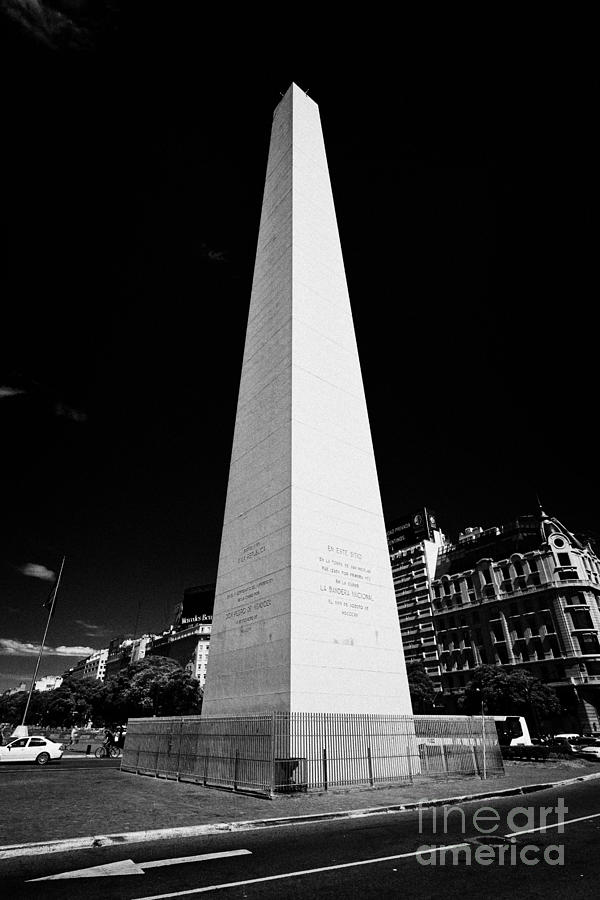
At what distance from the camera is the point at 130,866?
704 centimetres

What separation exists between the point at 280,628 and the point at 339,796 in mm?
6035

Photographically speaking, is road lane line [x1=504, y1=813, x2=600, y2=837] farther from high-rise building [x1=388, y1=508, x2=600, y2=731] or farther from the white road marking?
high-rise building [x1=388, y1=508, x2=600, y2=731]

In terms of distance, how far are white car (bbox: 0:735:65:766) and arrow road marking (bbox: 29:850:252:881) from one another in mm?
31702

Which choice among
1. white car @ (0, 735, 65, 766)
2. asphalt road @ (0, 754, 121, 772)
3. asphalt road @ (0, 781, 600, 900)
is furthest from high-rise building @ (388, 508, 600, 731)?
asphalt road @ (0, 781, 600, 900)

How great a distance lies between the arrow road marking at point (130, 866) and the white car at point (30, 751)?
104 feet

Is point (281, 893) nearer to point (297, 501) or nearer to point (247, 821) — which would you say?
point (247, 821)

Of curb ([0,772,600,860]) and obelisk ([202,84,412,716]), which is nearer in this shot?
curb ([0,772,600,860])

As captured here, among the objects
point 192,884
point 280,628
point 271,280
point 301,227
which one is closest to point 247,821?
point 192,884

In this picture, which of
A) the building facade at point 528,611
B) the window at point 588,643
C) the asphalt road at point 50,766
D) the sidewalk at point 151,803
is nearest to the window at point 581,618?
the building facade at point 528,611

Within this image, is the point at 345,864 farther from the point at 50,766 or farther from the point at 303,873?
the point at 50,766

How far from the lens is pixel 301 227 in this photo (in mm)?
32719

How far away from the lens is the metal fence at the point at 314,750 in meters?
15.7

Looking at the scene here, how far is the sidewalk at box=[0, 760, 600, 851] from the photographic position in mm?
9609

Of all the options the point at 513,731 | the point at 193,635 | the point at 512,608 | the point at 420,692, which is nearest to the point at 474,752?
the point at 513,731
